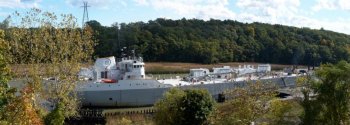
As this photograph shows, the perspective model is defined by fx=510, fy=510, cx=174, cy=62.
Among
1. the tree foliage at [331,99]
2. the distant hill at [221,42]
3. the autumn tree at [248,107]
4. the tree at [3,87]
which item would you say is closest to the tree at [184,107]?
the autumn tree at [248,107]

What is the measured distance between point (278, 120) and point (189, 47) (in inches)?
3691

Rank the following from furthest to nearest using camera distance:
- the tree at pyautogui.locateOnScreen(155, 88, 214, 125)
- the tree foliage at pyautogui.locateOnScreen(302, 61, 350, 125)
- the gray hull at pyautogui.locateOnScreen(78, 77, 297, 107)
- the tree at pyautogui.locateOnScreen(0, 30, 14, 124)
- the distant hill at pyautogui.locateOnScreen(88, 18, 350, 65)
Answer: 1. the distant hill at pyautogui.locateOnScreen(88, 18, 350, 65)
2. the gray hull at pyautogui.locateOnScreen(78, 77, 297, 107)
3. the tree at pyautogui.locateOnScreen(155, 88, 214, 125)
4. the tree foliage at pyautogui.locateOnScreen(302, 61, 350, 125)
5. the tree at pyautogui.locateOnScreen(0, 30, 14, 124)

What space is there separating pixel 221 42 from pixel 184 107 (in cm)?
9582

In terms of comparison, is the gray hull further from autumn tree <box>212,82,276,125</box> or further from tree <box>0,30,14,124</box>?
tree <box>0,30,14,124</box>

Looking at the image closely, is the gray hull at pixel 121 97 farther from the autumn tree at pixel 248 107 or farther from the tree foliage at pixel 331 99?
the tree foliage at pixel 331 99

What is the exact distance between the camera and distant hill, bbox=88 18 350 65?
118m

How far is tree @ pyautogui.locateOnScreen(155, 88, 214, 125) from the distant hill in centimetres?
7095

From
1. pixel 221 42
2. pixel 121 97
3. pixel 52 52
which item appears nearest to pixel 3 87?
pixel 52 52

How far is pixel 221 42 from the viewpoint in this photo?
131 metres

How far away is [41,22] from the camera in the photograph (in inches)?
1344

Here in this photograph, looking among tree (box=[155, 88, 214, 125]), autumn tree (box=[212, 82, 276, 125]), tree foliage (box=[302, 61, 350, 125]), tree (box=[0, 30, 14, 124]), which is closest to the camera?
tree (box=[0, 30, 14, 124])

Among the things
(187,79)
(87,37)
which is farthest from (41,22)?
(187,79)

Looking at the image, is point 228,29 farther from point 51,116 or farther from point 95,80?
point 51,116

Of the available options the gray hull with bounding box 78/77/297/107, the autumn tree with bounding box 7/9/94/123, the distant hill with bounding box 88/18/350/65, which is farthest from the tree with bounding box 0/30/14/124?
the distant hill with bounding box 88/18/350/65
